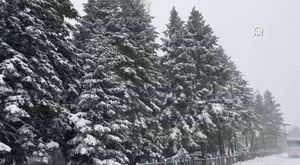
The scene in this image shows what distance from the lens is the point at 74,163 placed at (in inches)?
776

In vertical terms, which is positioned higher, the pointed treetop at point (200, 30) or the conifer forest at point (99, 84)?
the pointed treetop at point (200, 30)

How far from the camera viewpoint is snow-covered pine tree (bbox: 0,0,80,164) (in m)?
13.9

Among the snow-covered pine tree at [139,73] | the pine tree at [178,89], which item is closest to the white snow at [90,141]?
the snow-covered pine tree at [139,73]

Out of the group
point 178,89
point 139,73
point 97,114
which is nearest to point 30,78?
point 97,114

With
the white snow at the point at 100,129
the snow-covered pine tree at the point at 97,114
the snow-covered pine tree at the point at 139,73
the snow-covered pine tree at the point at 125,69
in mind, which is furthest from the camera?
the snow-covered pine tree at the point at 139,73

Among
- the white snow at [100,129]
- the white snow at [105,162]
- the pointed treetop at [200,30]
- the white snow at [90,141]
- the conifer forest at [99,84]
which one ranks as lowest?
the white snow at [105,162]

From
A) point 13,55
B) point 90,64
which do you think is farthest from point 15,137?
point 90,64

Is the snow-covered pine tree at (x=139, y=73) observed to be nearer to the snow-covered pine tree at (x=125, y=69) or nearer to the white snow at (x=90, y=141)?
the snow-covered pine tree at (x=125, y=69)

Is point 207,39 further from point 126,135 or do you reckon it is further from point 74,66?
point 74,66

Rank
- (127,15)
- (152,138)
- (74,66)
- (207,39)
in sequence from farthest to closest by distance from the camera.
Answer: (207,39) → (127,15) → (152,138) → (74,66)

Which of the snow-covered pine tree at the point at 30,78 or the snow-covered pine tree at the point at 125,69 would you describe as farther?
the snow-covered pine tree at the point at 125,69

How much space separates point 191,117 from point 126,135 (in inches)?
380

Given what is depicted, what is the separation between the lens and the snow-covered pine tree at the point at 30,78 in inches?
546

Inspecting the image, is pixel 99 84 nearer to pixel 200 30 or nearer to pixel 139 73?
pixel 139 73
